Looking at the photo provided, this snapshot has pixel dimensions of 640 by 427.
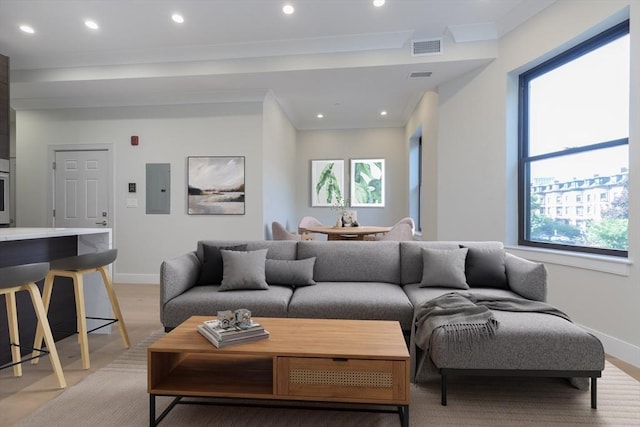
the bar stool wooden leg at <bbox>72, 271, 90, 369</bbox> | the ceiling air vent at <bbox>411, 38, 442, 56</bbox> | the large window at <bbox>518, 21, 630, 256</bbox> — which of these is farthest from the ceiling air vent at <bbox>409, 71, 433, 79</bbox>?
the bar stool wooden leg at <bbox>72, 271, 90, 369</bbox>

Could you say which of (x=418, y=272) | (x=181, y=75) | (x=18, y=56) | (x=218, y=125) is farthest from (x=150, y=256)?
(x=418, y=272)

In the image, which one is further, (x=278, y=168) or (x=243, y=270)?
(x=278, y=168)

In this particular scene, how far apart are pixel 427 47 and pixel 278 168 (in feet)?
9.83

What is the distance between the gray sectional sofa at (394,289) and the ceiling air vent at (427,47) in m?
2.14

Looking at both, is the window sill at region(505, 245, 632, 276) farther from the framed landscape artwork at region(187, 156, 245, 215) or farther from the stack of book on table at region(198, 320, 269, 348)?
the framed landscape artwork at region(187, 156, 245, 215)

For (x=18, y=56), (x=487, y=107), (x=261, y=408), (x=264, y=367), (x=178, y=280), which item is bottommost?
(x=261, y=408)

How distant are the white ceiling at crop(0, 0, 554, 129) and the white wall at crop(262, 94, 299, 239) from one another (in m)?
0.64

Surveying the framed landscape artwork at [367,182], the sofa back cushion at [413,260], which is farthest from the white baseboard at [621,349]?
the framed landscape artwork at [367,182]

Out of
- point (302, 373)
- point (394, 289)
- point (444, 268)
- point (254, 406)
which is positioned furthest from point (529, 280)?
point (254, 406)

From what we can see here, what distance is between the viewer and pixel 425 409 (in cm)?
191

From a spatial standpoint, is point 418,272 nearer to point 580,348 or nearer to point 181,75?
point 580,348

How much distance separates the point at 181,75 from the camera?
4.25 meters

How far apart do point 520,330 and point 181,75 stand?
4202 mm

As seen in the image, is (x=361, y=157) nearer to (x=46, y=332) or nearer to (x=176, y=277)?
(x=176, y=277)
